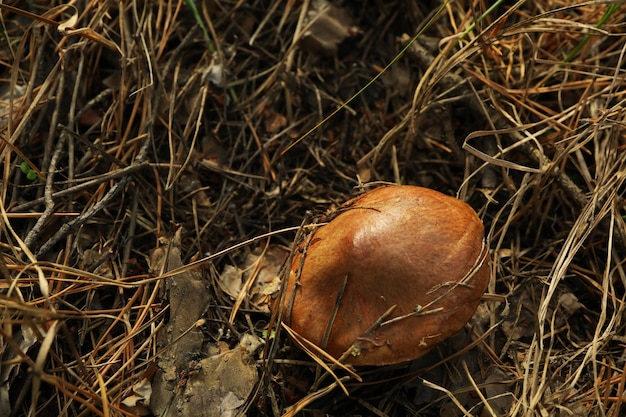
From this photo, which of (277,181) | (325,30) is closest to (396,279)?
(277,181)

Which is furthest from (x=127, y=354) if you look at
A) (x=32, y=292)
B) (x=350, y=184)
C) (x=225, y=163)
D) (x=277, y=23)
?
(x=277, y=23)

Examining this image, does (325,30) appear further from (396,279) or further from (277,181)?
(396,279)

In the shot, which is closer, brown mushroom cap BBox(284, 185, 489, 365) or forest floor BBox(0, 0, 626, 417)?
brown mushroom cap BBox(284, 185, 489, 365)

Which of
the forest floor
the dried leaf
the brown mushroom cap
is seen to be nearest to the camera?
the brown mushroom cap

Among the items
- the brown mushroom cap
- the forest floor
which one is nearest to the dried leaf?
the forest floor

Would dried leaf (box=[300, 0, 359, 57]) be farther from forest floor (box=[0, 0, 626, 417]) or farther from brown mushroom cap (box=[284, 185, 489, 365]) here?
brown mushroom cap (box=[284, 185, 489, 365])

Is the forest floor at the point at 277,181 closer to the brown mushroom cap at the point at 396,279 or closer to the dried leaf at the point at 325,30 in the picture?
the dried leaf at the point at 325,30

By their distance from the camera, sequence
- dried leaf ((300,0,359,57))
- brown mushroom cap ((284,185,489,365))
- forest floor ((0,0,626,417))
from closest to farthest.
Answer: brown mushroom cap ((284,185,489,365)), forest floor ((0,0,626,417)), dried leaf ((300,0,359,57))
